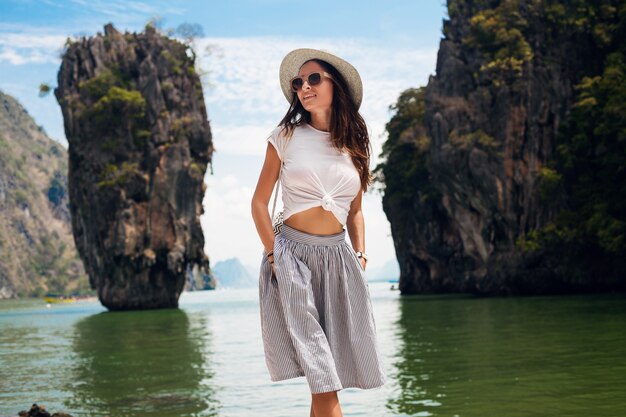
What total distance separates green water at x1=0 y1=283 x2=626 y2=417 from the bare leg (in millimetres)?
5701

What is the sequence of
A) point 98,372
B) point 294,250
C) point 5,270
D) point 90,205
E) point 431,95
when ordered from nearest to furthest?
point 294,250 → point 98,372 → point 431,95 → point 90,205 → point 5,270

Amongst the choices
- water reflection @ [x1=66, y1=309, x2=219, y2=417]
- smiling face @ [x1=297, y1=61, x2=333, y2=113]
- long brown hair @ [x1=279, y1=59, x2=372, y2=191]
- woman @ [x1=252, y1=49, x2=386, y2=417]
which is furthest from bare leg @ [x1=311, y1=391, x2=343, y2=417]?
water reflection @ [x1=66, y1=309, x2=219, y2=417]

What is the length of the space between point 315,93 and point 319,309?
3.31 ft

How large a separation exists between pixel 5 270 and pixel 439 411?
550 feet

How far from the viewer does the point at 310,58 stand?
4.26 m

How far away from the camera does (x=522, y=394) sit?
10.4 metres

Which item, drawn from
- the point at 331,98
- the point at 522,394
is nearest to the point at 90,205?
the point at 522,394

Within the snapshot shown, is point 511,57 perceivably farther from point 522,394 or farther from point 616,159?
point 522,394

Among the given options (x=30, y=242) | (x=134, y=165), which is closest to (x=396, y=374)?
(x=134, y=165)

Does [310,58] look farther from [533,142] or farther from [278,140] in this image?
[533,142]

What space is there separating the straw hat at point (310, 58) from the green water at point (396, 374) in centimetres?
579

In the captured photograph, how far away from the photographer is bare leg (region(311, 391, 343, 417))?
386cm

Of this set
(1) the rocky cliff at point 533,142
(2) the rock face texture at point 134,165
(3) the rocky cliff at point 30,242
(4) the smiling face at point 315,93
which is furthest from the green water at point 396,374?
(3) the rocky cliff at point 30,242

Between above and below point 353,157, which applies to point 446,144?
above
